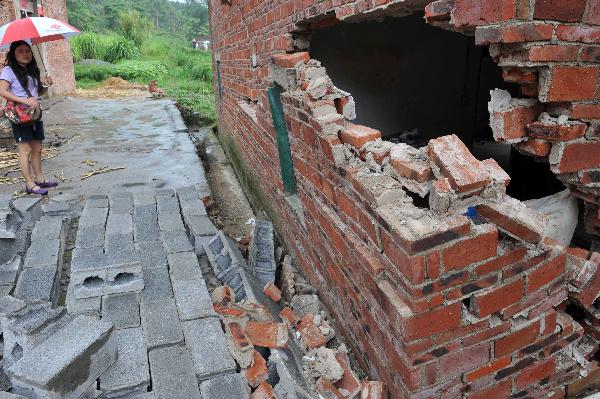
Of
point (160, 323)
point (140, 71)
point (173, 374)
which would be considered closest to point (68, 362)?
point (173, 374)

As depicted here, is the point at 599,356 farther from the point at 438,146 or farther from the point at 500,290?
the point at 438,146

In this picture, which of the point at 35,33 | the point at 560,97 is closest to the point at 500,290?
the point at 560,97

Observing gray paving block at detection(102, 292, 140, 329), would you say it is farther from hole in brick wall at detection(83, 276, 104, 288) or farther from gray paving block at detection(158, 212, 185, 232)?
gray paving block at detection(158, 212, 185, 232)

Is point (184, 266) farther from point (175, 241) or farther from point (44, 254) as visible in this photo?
point (44, 254)

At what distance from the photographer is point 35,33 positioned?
4.77 metres

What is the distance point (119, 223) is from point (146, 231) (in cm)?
30

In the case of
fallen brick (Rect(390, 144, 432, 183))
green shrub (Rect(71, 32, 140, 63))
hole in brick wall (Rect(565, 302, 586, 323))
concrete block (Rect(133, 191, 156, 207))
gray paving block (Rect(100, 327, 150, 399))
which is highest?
green shrub (Rect(71, 32, 140, 63))

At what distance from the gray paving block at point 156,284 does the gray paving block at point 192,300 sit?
0.18ft

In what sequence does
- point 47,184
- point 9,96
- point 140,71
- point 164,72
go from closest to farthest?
1. point 9,96
2. point 47,184
3. point 140,71
4. point 164,72

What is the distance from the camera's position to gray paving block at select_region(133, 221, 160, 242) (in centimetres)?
344

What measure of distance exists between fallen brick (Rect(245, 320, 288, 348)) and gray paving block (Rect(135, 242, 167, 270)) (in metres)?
0.93

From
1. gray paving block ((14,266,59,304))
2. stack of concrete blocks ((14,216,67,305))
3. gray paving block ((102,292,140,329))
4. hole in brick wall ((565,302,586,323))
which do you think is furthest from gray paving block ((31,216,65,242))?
hole in brick wall ((565,302,586,323))

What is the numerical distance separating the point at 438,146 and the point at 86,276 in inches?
87.1

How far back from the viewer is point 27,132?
504 cm
